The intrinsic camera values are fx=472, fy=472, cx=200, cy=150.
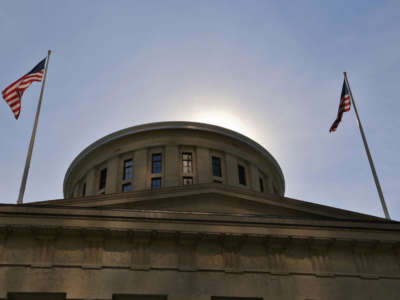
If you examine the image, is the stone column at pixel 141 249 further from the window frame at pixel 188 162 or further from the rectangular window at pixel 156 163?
the rectangular window at pixel 156 163

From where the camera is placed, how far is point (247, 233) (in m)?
19.8

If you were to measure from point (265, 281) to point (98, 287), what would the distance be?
6630 millimetres

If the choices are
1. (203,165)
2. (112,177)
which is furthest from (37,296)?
(203,165)

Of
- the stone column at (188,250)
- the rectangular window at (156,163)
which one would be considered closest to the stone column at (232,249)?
the stone column at (188,250)

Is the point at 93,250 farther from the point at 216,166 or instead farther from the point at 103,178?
the point at 103,178

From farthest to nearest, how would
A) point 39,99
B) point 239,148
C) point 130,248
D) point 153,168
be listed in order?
point 239,148 < point 153,168 < point 39,99 < point 130,248

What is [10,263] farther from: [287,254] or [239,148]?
[239,148]

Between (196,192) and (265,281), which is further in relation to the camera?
(196,192)

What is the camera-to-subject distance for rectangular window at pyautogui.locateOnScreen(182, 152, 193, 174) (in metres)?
39.1

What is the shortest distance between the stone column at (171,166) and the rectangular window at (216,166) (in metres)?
3.22

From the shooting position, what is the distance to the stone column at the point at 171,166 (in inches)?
1467

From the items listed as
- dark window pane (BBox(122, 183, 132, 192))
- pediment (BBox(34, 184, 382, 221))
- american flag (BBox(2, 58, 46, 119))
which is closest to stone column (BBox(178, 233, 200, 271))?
pediment (BBox(34, 184, 382, 221))

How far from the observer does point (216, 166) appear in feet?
132

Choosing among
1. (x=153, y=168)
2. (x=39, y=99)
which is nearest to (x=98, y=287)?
(x=39, y=99)
